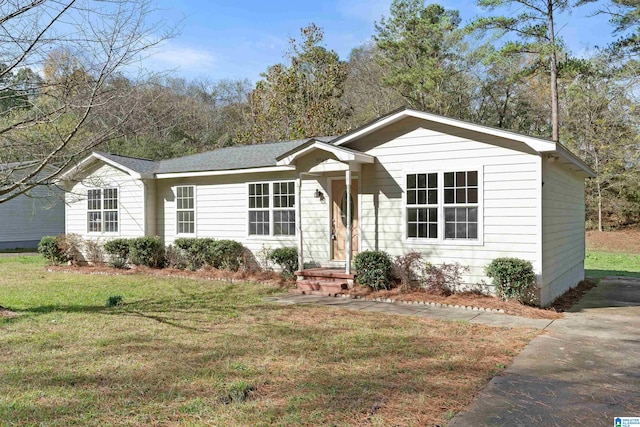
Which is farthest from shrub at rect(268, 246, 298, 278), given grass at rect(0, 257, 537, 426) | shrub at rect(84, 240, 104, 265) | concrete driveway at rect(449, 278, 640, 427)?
shrub at rect(84, 240, 104, 265)

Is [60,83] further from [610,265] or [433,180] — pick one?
[610,265]

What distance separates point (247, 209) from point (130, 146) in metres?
15.0

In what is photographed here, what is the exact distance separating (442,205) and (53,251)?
12.4 meters

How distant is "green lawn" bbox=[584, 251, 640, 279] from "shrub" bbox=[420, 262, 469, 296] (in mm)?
7032

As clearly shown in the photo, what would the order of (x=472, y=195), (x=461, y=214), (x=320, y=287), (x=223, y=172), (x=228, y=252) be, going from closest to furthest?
(x=472, y=195)
(x=461, y=214)
(x=320, y=287)
(x=228, y=252)
(x=223, y=172)

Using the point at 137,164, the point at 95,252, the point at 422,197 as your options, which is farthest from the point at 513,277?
the point at 95,252

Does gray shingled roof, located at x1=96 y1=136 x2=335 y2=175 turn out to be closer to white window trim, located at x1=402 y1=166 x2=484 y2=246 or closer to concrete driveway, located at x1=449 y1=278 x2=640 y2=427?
white window trim, located at x1=402 y1=166 x2=484 y2=246

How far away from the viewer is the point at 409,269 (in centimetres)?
922

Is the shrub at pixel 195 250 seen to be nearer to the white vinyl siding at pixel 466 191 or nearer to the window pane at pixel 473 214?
the white vinyl siding at pixel 466 191

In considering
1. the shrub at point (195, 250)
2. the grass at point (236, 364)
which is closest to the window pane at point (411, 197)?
the grass at point (236, 364)

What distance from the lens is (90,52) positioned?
6969mm

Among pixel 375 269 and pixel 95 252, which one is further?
pixel 95 252

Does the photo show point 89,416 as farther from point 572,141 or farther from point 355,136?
point 572,141

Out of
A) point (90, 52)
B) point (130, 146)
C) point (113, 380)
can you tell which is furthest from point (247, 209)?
point (130, 146)
